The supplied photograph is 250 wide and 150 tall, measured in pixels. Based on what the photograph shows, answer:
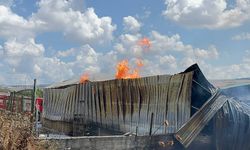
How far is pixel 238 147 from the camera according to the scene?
44.0ft

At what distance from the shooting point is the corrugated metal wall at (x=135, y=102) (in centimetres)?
1427

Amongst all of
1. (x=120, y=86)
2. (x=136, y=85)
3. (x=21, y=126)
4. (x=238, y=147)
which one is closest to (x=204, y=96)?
(x=238, y=147)

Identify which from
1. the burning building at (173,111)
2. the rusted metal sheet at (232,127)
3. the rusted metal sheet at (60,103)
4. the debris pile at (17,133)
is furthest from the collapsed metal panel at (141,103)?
the debris pile at (17,133)

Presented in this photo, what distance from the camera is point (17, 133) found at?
8.83m

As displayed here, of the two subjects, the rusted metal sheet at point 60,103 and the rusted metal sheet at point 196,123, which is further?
the rusted metal sheet at point 60,103

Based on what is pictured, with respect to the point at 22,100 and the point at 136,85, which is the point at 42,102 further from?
the point at 136,85

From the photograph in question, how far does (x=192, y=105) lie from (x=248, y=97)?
3207 mm

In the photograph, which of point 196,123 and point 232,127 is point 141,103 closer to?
point 196,123

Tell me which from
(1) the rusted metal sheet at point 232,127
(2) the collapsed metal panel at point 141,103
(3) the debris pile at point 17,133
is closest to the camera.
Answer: (3) the debris pile at point 17,133

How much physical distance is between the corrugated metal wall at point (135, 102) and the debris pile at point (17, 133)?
Result: 6.66 metres

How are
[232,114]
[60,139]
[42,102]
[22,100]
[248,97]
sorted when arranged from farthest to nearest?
[42,102] < [22,100] < [248,97] < [232,114] < [60,139]

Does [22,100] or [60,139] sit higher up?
[22,100]

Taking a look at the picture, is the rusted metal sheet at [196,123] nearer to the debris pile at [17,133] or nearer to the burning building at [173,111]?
the burning building at [173,111]

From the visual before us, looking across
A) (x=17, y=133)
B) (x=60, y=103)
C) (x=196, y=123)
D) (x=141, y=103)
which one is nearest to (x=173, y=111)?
(x=196, y=123)
